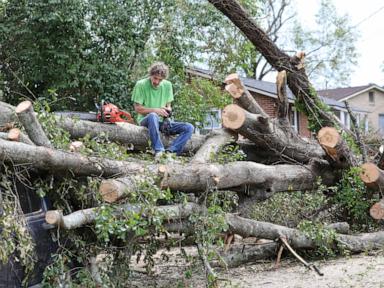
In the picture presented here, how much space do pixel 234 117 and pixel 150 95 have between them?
3.81 ft

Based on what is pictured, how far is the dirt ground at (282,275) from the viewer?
652 centimetres

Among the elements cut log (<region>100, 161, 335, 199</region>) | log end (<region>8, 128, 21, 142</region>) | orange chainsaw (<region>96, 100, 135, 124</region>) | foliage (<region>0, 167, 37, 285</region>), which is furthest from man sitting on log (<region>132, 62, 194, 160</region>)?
foliage (<region>0, 167, 37, 285</region>)

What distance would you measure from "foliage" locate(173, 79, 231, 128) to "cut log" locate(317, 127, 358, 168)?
4894mm

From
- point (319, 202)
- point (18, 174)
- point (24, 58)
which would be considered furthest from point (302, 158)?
point (24, 58)

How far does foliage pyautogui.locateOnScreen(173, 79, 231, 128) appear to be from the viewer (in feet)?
43.5

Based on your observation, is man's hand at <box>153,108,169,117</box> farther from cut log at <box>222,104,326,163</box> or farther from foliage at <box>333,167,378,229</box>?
foliage at <box>333,167,378,229</box>

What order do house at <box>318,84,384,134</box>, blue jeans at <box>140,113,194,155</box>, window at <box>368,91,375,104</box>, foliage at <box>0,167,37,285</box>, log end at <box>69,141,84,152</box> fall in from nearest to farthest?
foliage at <box>0,167,37,285</box> < log end at <box>69,141,84,152</box> < blue jeans at <box>140,113,194,155</box> < house at <box>318,84,384,134</box> < window at <box>368,91,375,104</box>

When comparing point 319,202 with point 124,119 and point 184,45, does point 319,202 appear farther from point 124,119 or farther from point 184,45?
point 184,45

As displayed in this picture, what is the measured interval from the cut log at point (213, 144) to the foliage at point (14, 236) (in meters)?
2.63

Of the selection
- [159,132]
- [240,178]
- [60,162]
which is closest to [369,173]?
[240,178]

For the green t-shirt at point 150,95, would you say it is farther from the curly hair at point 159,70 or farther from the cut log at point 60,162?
the cut log at point 60,162

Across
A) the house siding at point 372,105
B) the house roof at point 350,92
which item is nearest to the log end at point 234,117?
the house roof at point 350,92

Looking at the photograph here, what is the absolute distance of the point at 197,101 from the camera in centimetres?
1381

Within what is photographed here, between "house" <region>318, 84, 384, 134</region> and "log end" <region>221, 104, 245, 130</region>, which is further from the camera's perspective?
"house" <region>318, 84, 384, 134</region>
